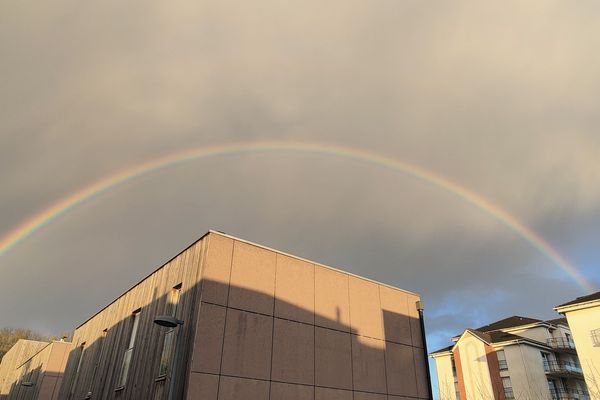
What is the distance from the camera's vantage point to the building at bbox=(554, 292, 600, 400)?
1663 inches

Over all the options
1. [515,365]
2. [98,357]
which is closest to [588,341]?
[515,365]

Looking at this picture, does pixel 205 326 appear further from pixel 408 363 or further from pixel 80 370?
pixel 80 370

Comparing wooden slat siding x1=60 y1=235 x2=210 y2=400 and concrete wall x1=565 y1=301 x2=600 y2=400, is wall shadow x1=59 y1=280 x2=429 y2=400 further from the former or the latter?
concrete wall x1=565 y1=301 x2=600 y2=400

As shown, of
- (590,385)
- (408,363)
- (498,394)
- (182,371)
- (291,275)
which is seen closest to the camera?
(182,371)

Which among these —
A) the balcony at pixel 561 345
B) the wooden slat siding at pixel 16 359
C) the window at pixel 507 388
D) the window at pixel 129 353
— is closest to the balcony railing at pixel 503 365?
the window at pixel 507 388

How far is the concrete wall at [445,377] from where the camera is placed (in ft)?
182

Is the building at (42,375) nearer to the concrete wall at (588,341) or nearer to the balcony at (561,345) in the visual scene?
the concrete wall at (588,341)

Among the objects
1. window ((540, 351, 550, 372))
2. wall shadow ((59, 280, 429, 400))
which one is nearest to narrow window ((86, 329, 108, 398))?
wall shadow ((59, 280, 429, 400))

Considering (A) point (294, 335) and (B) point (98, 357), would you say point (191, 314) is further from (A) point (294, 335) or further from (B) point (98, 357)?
(B) point (98, 357)

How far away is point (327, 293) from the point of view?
1848cm

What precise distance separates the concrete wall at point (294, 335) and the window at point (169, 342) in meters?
1.92

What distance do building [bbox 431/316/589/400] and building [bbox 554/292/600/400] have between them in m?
6.86

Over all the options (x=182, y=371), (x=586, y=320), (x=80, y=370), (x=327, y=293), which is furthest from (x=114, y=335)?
(x=586, y=320)

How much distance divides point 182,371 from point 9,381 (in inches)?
2172
